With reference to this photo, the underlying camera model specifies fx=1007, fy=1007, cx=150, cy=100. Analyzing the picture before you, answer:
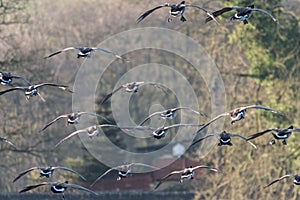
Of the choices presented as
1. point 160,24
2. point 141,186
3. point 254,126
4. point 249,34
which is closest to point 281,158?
point 254,126

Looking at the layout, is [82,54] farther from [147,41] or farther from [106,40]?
[147,41]

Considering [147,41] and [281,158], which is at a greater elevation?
[147,41]

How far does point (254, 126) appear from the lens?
4591cm

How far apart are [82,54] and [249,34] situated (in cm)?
2263

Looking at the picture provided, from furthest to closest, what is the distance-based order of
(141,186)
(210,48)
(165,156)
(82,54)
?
(165,156)
(141,186)
(210,48)
(82,54)

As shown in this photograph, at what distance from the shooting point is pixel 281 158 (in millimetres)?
45062

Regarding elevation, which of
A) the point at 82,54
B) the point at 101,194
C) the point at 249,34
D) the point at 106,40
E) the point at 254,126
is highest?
the point at 106,40

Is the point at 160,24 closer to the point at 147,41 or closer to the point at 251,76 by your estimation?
the point at 147,41

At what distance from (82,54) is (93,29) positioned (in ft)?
111

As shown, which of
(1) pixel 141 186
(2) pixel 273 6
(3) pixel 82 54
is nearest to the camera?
(3) pixel 82 54

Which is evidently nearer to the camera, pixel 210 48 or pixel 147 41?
pixel 210 48

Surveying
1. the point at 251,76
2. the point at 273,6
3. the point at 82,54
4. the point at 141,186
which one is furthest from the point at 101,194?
the point at 82,54

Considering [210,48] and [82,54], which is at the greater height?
[210,48]

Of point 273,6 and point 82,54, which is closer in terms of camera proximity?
point 82,54
